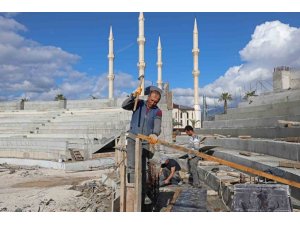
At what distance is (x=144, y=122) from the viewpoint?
4531 millimetres

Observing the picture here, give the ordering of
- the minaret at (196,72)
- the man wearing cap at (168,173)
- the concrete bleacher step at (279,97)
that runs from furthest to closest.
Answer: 1. the minaret at (196,72)
2. the concrete bleacher step at (279,97)
3. the man wearing cap at (168,173)

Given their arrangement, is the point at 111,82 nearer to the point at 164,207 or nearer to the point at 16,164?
the point at 16,164

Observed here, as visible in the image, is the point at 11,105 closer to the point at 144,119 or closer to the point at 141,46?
the point at 141,46

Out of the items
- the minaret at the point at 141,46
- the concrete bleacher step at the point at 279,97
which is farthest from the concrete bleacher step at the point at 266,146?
the minaret at the point at 141,46

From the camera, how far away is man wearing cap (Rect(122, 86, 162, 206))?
445cm

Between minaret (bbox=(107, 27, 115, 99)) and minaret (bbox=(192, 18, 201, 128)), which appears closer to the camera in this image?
minaret (bbox=(192, 18, 201, 128))

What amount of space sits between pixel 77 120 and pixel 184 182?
45.9 ft

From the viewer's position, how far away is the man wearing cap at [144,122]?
4449mm

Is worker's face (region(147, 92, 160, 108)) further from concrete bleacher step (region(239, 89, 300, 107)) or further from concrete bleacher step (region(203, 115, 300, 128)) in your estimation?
concrete bleacher step (region(239, 89, 300, 107))

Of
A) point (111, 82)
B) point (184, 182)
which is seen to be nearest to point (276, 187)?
point (184, 182)

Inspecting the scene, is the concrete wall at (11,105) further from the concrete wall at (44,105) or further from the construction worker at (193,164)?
the construction worker at (193,164)

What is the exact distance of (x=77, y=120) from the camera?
20.3 m

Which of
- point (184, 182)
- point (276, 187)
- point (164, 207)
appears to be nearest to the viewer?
point (276, 187)

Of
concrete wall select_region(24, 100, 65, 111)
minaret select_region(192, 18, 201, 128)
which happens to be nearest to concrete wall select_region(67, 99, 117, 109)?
concrete wall select_region(24, 100, 65, 111)
